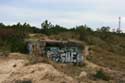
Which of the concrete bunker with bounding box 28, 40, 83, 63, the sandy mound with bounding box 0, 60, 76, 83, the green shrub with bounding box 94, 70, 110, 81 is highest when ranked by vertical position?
the concrete bunker with bounding box 28, 40, 83, 63

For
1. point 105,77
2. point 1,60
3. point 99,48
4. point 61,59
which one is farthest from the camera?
point 99,48

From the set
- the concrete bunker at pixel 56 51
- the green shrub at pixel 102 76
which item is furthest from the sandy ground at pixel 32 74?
the concrete bunker at pixel 56 51

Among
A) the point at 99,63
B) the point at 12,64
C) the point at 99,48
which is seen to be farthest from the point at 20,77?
the point at 99,48

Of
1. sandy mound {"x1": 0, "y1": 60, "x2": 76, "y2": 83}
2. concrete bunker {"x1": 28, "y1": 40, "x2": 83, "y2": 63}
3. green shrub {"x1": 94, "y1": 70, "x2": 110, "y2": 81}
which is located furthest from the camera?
concrete bunker {"x1": 28, "y1": 40, "x2": 83, "y2": 63}

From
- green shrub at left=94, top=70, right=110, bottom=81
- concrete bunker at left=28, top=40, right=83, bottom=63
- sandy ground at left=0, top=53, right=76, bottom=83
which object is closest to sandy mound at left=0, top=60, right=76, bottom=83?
sandy ground at left=0, top=53, right=76, bottom=83

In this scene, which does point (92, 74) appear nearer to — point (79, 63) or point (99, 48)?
point (79, 63)

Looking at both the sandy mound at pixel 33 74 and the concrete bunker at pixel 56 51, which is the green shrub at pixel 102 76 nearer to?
the sandy mound at pixel 33 74

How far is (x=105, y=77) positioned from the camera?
31484 mm

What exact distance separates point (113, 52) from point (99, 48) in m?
2.25

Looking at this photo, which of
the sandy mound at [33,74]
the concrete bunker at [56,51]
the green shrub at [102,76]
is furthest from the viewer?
the concrete bunker at [56,51]

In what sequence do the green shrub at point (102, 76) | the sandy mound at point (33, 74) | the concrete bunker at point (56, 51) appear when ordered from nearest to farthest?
the sandy mound at point (33, 74)
the green shrub at point (102, 76)
the concrete bunker at point (56, 51)

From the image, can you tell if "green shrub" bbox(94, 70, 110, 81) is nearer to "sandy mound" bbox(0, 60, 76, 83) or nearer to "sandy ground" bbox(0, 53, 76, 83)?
"sandy ground" bbox(0, 53, 76, 83)

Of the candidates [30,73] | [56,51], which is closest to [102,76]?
[30,73]

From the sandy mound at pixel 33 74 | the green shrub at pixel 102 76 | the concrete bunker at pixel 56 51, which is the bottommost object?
the green shrub at pixel 102 76
